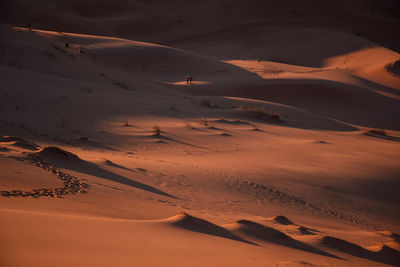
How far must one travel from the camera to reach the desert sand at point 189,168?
3.62 meters

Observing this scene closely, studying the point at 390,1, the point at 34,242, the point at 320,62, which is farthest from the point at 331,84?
the point at 390,1

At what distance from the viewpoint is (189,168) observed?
8180mm

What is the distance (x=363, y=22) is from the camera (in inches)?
1982

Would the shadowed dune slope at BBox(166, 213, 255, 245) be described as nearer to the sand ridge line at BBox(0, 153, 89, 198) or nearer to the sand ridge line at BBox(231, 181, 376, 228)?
the sand ridge line at BBox(0, 153, 89, 198)

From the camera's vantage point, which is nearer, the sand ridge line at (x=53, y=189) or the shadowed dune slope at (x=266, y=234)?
the sand ridge line at (x=53, y=189)

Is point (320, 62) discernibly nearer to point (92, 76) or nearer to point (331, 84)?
point (331, 84)

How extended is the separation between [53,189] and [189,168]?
3386 millimetres

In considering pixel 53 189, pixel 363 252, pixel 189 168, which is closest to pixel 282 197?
pixel 189 168

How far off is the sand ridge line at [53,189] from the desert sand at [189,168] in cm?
3

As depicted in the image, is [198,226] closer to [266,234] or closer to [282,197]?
[266,234]

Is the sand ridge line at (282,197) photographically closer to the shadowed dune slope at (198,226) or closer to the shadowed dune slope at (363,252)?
the shadowed dune slope at (363,252)

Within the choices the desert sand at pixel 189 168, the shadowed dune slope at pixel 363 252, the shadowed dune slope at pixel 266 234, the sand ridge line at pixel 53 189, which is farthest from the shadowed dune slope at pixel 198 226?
the sand ridge line at pixel 53 189

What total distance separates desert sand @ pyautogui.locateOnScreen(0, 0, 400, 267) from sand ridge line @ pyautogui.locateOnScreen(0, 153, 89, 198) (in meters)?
0.03

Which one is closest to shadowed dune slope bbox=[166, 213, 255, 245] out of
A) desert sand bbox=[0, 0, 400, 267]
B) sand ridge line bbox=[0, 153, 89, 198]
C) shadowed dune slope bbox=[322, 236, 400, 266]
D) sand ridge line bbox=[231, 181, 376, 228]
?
desert sand bbox=[0, 0, 400, 267]
